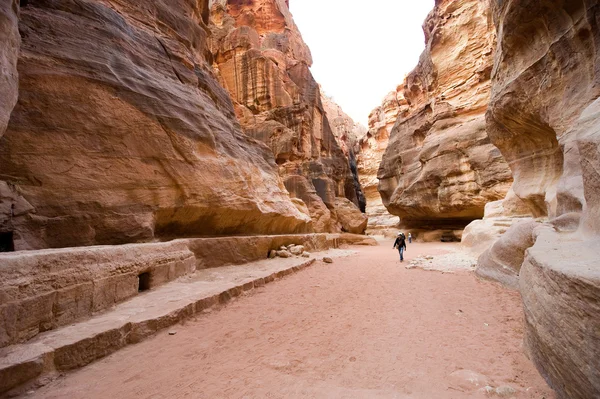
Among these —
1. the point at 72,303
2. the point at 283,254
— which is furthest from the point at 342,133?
the point at 72,303

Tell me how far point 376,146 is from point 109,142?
45072 mm

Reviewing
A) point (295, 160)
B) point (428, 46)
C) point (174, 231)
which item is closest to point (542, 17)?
point (174, 231)

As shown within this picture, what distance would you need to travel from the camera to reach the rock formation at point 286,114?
71.4ft

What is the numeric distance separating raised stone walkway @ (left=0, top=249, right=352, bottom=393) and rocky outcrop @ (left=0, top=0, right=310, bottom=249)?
2103 millimetres

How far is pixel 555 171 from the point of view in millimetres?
8211

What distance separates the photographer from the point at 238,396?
7.79ft

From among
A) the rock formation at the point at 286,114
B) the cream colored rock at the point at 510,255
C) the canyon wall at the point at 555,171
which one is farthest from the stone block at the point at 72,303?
the rock formation at the point at 286,114

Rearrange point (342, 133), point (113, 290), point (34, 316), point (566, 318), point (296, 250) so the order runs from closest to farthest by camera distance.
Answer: point (566, 318) < point (34, 316) < point (113, 290) < point (296, 250) < point (342, 133)

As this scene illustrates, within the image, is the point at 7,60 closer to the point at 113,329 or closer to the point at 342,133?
the point at 113,329

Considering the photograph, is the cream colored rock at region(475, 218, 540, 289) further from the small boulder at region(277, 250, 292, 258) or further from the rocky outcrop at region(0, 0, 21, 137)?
the rocky outcrop at region(0, 0, 21, 137)

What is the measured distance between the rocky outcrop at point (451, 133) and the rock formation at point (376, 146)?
17373 millimetres

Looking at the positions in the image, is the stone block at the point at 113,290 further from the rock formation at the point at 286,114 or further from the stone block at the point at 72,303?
the rock formation at the point at 286,114

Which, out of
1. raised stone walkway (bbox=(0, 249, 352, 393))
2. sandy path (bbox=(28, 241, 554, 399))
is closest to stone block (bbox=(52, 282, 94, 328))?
raised stone walkway (bbox=(0, 249, 352, 393))

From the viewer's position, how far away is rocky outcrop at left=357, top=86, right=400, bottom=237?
43.9 m
